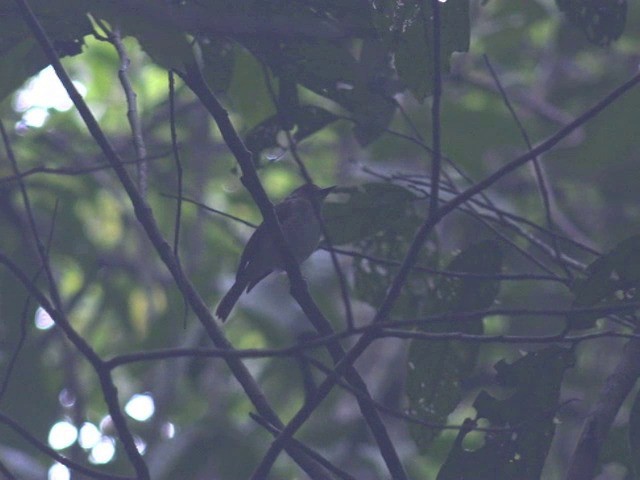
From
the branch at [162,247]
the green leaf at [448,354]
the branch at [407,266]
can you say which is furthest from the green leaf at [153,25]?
the green leaf at [448,354]

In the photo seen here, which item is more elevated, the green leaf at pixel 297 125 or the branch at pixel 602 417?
the green leaf at pixel 297 125

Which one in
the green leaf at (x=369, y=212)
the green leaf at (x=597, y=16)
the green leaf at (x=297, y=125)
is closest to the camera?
the green leaf at (x=597, y=16)

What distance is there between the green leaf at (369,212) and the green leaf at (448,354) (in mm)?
241

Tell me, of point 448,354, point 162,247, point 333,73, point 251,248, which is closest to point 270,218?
point 162,247

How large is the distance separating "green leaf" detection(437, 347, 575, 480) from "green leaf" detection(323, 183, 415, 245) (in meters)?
0.60

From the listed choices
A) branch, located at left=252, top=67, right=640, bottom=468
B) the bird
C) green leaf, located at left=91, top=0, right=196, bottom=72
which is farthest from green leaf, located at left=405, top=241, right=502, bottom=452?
the bird

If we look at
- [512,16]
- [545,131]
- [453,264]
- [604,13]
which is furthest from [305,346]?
[512,16]

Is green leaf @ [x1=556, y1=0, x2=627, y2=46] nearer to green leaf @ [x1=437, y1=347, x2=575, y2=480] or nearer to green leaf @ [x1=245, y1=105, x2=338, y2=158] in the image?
green leaf @ [x1=245, y1=105, x2=338, y2=158]

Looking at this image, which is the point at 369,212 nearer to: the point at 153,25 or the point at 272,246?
the point at 153,25

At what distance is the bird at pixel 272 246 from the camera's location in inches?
183

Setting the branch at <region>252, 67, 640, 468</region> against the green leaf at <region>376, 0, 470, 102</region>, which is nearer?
the branch at <region>252, 67, 640, 468</region>

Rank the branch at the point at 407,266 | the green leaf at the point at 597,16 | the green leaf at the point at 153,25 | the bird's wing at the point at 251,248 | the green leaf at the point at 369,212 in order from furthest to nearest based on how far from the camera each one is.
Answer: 1. the bird's wing at the point at 251,248
2. the green leaf at the point at 369,212
3. the green leaf at the point at 597,16
4. the branch at the point at 407,266
5. the green leaf at the point at 153,25

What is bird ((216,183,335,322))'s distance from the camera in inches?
183

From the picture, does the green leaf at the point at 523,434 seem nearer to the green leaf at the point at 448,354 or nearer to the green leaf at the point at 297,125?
the green leaf at the point at 448,354
